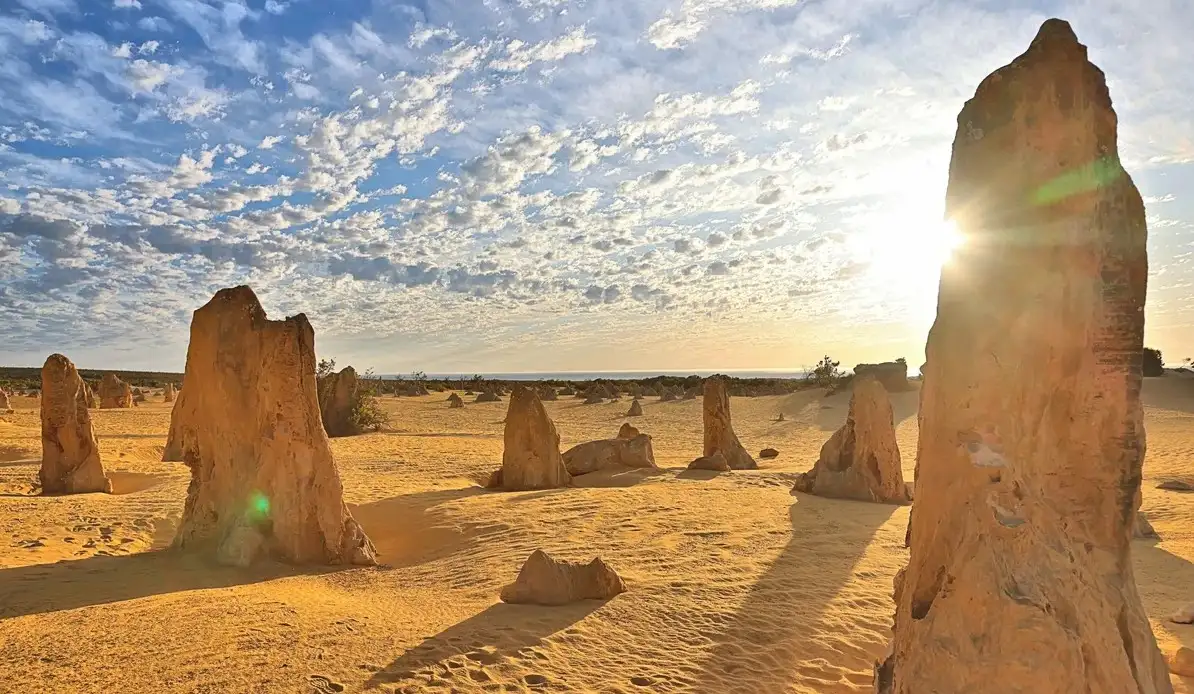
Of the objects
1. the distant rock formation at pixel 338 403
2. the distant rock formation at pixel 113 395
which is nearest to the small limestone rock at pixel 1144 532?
the distant rock formation at pixel 338 403

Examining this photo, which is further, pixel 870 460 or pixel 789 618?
pixel 870 460

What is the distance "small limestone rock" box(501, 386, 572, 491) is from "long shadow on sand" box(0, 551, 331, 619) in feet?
16.9

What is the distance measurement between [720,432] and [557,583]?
9.72 meters

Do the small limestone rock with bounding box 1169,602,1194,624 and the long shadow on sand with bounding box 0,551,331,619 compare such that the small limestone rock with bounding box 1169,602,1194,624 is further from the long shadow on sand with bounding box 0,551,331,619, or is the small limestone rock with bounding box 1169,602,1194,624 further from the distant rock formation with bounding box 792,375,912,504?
the long shadow on sand with bounding box 0,551,331,619

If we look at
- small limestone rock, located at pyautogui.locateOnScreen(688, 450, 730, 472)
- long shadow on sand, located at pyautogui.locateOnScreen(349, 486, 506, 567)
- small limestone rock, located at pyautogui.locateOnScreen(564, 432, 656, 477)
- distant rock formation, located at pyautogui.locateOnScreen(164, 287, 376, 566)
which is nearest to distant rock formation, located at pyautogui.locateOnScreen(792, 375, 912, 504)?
small limestone rock, located at pyautogui.locateOnScreen(688, 450, 730, 472)

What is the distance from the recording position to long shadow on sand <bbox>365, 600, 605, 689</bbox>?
4421 mm

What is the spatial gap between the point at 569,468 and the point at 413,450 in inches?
214

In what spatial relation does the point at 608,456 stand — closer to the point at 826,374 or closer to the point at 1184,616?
the point at 1184,616

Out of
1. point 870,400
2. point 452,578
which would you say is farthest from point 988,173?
point 870,400

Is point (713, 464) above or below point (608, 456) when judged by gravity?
below

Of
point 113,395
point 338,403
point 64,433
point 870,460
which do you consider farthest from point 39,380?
point 870,460

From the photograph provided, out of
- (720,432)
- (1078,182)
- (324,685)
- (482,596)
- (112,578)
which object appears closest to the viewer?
(1078,182)

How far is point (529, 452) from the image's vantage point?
1217 centimetres

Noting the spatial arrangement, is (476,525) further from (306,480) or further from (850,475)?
(850,475)
